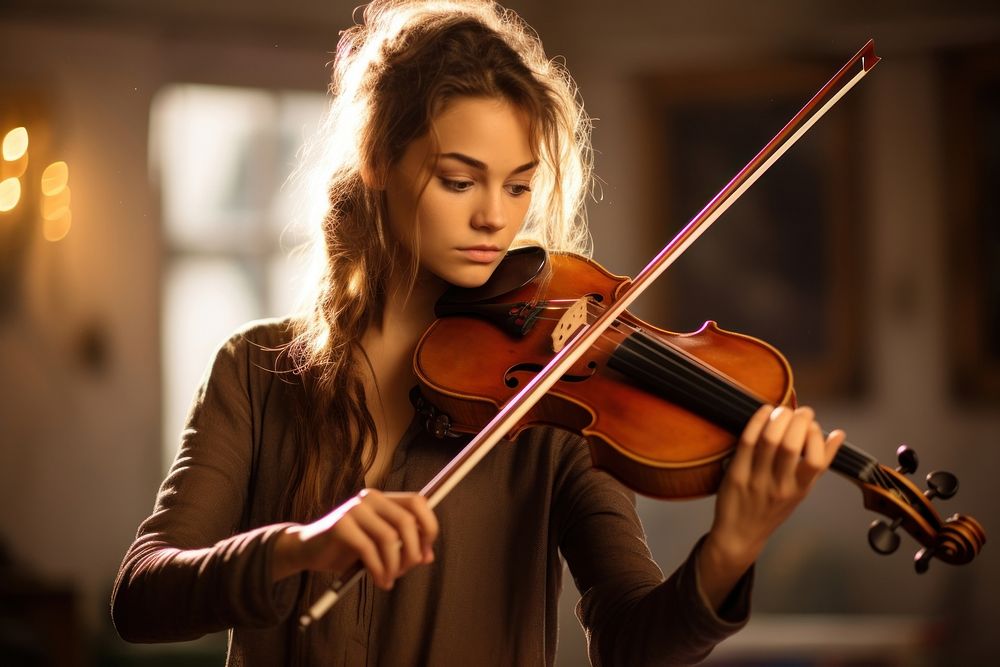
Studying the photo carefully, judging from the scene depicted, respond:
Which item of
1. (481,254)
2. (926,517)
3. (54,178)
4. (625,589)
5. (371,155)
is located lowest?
(625,589)

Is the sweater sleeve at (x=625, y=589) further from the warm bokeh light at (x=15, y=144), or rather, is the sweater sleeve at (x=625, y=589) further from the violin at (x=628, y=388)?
the warm bokeh light at (x=15, y=144)

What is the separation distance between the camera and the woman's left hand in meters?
0.86

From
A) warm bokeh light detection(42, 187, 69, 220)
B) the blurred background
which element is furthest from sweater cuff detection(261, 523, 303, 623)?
warm bokeh light detection(42, 187, 69, 220)

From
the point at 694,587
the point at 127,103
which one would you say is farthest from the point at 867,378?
the point at 694,587

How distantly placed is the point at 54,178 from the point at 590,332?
2648 millimetres

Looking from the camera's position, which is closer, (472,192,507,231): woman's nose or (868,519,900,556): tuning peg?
(868,519,900,556): tuning peg

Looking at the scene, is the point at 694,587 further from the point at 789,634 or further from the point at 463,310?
the point at 789,634

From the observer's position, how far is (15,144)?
311 centimetres

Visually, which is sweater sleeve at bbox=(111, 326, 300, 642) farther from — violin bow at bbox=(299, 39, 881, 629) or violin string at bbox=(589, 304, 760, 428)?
violin string at bbox=(589, 304, 760, 428)

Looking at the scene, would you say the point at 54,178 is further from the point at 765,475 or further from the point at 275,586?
the point at 765,475

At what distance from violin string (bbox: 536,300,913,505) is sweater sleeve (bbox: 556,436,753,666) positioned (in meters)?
0.13

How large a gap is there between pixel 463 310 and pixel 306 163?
1.34 feet

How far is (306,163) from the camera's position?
4.57 ft

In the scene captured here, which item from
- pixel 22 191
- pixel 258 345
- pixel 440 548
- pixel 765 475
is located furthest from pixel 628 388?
pixel 22 191
